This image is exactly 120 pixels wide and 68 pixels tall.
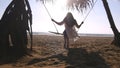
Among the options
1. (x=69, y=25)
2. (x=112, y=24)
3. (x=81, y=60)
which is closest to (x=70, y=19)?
(x=69, y=25)

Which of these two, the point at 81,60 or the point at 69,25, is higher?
the point at 69,25

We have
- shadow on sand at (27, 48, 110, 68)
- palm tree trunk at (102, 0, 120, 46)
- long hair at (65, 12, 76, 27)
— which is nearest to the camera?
shadow on sand at (27, 48, 110, 68)

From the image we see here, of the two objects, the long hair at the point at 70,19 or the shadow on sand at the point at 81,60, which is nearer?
the shadow on sand at the point at 81,60

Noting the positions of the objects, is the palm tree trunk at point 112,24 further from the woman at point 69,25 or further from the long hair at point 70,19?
the long hair at point 70,19

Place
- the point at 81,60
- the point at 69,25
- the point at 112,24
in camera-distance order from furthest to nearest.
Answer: the point at 112,24 < the point at 69,25 < the point at 81,60

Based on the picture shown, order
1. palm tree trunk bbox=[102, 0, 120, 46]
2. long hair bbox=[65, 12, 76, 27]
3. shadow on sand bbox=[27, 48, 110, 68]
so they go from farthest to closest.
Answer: palm tree trunk bbox=[102, 0, 120, 46], long hair bbox=[65, 12, 76, 27], shadow on sand bbox=[27, 48, 110, 68]

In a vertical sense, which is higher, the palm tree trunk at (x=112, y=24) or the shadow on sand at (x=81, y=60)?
the palm tree trunk at (x=112, y=24)

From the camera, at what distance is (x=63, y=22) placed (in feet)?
41.9

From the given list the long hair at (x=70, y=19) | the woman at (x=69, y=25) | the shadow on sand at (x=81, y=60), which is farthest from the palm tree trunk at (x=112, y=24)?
the shadow on sand at (x=81, y=60)

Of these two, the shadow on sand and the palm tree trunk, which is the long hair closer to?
the palm tree trunk

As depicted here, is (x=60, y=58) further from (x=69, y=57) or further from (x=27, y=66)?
(x=27, y=66)

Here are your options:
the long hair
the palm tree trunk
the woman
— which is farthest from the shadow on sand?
the palm tree trunk

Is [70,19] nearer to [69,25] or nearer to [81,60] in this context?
[69,25]

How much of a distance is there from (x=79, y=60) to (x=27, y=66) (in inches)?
70.5
